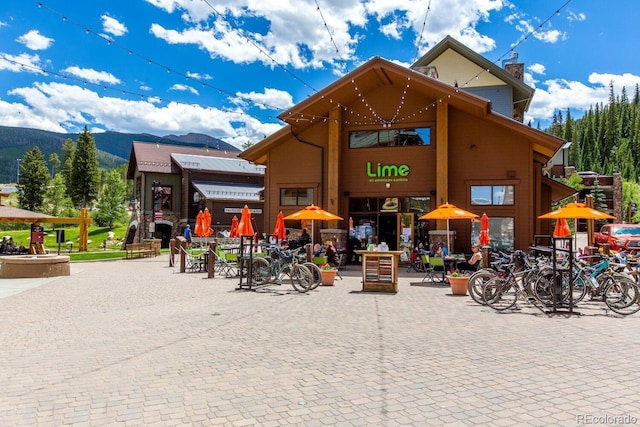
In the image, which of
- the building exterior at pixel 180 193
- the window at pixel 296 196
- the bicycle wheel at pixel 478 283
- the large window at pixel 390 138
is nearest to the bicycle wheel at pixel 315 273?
the bicycle wheel at pixel 478 283

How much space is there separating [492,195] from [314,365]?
1419cm

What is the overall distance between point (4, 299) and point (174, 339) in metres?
6.44

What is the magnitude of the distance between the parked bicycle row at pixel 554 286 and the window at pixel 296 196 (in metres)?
11.0

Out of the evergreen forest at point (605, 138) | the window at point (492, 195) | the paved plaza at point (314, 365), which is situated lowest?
the paved plaza at point (314, 365)

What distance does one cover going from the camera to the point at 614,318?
8.44 m

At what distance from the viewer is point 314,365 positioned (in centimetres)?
540

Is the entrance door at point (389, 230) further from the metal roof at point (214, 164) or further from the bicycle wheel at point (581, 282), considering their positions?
→ the metal roof at point (214, 164)

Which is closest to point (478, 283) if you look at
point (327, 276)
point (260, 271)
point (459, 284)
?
point (459, 284)

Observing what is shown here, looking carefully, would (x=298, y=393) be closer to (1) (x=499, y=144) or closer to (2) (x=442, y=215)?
(2) (x=442, y=215)

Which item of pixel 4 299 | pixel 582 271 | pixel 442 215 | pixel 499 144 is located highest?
pixel 499 144

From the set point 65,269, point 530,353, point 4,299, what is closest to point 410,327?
point 530,353

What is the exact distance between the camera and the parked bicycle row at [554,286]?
9000mm

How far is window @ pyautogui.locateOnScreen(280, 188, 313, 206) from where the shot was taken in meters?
20.4

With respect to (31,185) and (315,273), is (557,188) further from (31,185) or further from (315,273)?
(31,185)
